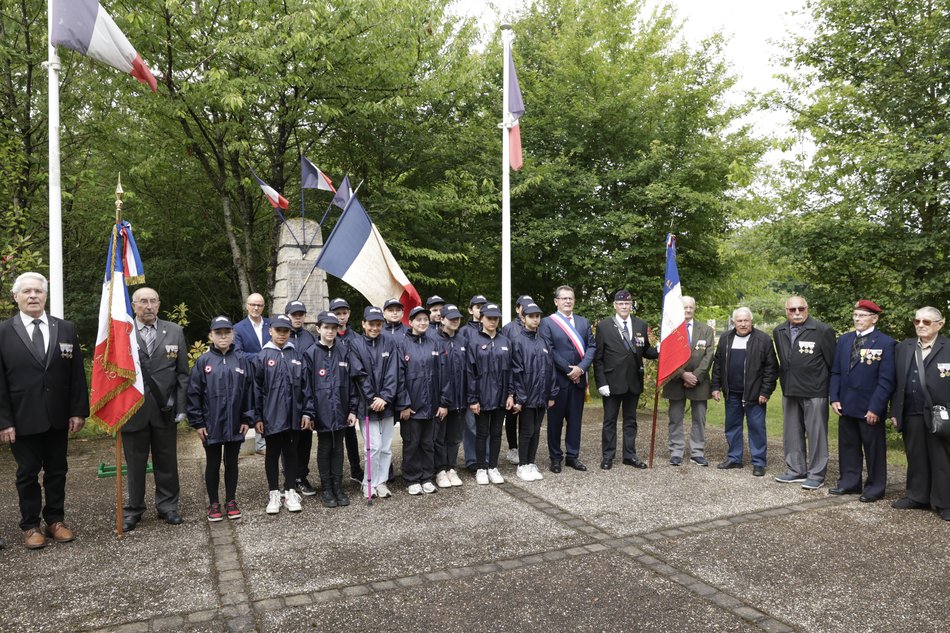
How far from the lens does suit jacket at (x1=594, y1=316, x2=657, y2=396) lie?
7.37 m

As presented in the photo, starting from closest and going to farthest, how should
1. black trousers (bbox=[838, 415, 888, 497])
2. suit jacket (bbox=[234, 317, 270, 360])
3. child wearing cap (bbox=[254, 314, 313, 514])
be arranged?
child wearing cap (bbox=[254, 314, 313, 514])
black trousers (bbox=[838, 415, 888, 497])
suit jacket (bbox=[234, 317, 270, 360])

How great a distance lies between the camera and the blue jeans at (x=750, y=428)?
720 cm

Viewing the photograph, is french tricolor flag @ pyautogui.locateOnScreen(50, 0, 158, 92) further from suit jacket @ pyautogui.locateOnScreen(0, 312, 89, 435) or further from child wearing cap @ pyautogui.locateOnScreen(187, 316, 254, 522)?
child wearing cap @ pyautogui.locateOnScreen(187, 316, 254, 522)

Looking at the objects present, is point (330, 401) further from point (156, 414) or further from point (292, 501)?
point (156, 414)

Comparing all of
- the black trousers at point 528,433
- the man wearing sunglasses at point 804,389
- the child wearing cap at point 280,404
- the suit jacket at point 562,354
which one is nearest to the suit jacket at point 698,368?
the man wearing sunglasses at point 804,389

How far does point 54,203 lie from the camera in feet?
21.5

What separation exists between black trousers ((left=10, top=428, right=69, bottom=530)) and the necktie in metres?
0.63

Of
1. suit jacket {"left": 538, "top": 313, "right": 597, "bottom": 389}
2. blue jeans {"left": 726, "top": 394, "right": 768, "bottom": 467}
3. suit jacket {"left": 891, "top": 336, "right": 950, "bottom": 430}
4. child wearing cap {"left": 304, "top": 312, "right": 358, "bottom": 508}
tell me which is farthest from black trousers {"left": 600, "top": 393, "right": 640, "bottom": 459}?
child wearing cap {"left": 304, "top": 312, "right": 358, "bottom": 508}

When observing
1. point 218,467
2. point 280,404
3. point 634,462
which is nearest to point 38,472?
point 218,467

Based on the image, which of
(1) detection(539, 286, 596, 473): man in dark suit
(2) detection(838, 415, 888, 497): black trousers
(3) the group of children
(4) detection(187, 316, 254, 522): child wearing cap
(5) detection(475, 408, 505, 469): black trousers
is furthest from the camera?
(1) detection(539, 286, 596, 473): man in dark suit

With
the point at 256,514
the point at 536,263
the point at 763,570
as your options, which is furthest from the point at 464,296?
the point at 763,570

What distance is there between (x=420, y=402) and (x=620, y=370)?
7.90ft

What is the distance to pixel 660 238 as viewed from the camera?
14.6 metres

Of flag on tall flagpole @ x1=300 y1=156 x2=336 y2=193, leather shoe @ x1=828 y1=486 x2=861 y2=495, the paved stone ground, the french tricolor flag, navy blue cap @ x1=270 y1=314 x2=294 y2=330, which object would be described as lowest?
leather shoe @ x1=828 y1=486 x2=861 y2=495
